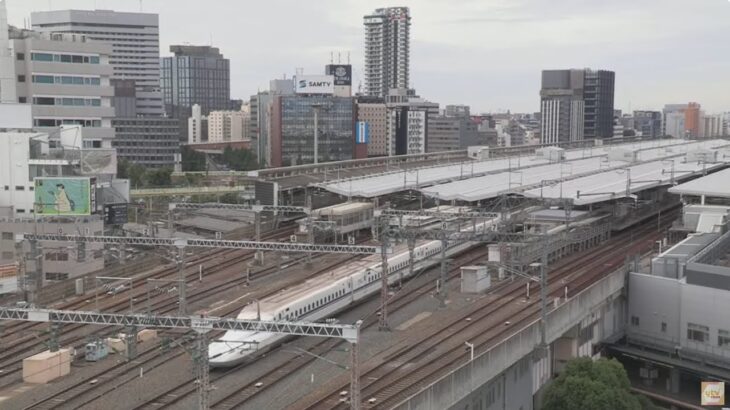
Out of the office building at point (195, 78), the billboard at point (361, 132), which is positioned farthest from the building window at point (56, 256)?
the office building at point (195, 78)

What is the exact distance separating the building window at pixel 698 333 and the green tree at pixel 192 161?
243ft

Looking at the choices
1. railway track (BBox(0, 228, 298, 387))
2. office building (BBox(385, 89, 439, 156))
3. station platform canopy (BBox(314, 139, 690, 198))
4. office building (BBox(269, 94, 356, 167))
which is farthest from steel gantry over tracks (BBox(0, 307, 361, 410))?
office building (BBox(385, 89, 439, 156))

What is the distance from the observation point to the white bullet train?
2077 centimetres

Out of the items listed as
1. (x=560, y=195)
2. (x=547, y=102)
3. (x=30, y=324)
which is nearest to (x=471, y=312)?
(x=30, y=324)

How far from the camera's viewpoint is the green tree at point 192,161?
9641 centimetres

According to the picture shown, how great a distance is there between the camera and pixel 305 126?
100562 mm

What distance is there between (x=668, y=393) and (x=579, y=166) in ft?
138

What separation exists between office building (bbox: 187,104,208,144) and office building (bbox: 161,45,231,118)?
14610 mm

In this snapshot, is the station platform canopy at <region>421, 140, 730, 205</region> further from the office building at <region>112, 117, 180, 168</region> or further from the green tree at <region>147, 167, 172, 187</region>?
the office building at <region>112, 117, 180, 168</region>

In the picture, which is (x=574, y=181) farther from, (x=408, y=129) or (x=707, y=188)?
(x=408, y=129)

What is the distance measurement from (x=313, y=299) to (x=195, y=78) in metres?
148

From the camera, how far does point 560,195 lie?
141ft

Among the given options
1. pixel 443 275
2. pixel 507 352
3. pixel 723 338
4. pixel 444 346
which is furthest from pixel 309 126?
pixel 507 352

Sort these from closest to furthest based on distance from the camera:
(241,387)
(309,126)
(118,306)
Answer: (241,387), (118,306), (309,126)
